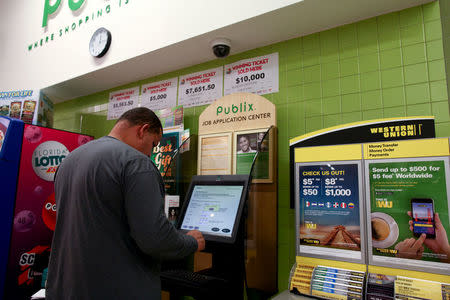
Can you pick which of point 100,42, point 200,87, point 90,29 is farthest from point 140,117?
point 90,29

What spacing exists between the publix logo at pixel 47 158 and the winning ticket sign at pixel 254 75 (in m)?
2.02

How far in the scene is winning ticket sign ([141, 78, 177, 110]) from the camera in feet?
11.2

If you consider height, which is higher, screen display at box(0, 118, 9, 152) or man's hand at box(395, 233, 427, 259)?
screen display at box(0, 118, 9, 152)

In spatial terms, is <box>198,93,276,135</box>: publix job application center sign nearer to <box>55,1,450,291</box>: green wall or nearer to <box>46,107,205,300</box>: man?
<box>55,1,450,291</box>: green wall

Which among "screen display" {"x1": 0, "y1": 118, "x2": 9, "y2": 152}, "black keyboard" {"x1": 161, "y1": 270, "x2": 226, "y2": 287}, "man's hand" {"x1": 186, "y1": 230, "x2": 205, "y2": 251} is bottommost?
"black keyboard" {"x1": 161, "y1": 270, "x2": 226, "y2": 287}

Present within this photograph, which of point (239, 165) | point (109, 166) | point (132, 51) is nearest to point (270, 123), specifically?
point (239, 165)

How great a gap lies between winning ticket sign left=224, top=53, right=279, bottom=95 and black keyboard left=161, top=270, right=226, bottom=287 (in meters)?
1.62

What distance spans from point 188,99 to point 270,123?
3.80 ft

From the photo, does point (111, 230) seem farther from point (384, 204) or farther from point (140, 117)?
point (384, 204)

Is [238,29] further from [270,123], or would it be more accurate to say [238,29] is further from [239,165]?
[239,165]

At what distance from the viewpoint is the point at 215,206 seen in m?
2.12

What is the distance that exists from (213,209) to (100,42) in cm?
256

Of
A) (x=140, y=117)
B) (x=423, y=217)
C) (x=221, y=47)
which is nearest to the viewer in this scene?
(x=423, y=217)

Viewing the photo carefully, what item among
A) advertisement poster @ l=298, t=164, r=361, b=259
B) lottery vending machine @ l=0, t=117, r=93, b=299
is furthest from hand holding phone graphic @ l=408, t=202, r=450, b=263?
lottery vending machine @ l=0, t=117, r=93, b=299
